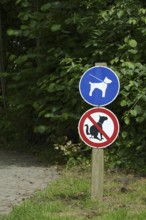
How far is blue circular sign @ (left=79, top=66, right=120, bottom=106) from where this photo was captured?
7.27 m

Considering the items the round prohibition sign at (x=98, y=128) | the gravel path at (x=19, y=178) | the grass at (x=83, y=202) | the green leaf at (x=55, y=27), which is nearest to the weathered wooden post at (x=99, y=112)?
the round prohibition sign at (x=98, y=128)

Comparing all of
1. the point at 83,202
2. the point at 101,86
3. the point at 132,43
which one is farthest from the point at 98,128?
the point at 132,43

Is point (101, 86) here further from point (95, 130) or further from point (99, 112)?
point (95, 130)

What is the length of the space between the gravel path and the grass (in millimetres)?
255

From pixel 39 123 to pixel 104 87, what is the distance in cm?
550

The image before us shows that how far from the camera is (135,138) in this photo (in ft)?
33.9

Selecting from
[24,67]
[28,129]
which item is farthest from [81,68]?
[28,129]

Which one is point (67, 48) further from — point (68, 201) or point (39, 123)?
point (68, 201)

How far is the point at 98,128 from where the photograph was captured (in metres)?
7.28

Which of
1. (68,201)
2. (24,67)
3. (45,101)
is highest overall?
(24,67)

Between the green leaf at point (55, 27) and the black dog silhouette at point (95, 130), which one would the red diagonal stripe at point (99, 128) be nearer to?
the black dog silhouette at point (95, 130)

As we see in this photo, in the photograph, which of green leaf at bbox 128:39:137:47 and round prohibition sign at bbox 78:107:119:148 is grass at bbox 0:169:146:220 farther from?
green leaf at bbox 128:39:137:47

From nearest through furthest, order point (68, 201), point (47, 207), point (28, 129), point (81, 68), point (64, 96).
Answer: point (47, 207), point (68, 201), point (81, 68), point (64, 96), point (28, 129)

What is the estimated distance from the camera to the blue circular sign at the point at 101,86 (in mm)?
7266
